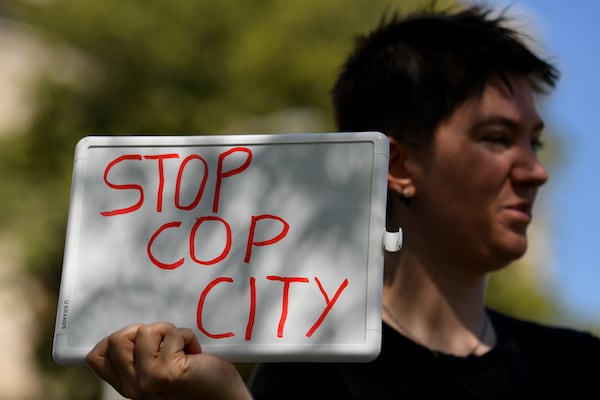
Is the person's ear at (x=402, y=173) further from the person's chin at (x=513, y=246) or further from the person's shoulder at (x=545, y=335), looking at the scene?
the person's shoulder at (x=545, y=335)

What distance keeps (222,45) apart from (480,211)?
26.4 feet

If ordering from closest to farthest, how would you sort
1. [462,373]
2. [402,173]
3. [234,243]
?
[234,243], [462,373], [402,173]

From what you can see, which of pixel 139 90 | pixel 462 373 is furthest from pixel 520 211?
pixel 139 90

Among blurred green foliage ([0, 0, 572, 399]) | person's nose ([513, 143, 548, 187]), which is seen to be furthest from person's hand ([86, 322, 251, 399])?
blurred green foliage ([0, 0, 572, 399])

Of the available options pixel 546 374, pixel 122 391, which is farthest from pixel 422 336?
pixel 122 391

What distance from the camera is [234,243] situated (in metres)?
2.02

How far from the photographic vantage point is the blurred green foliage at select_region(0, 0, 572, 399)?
9.36m

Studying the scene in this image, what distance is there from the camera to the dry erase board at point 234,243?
6.34 ft

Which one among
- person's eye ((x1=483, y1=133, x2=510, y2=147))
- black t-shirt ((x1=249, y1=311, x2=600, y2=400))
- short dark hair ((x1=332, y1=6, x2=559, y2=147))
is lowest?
black t-shirt ((x1=249, y1=311, x2=600, y2=400))

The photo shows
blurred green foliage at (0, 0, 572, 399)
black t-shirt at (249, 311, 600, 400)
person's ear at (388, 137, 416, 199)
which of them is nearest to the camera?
black t-shirt at (249, 311, 600, 400)

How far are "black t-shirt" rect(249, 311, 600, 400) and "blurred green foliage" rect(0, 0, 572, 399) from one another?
6.61 metres

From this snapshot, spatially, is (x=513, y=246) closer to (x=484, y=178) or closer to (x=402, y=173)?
(x=484, y=178)

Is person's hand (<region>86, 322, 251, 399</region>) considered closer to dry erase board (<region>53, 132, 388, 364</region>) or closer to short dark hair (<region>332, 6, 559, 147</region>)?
dry erase board (<region>53, 132, 388, 364</region>)

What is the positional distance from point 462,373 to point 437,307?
0.20 meters
